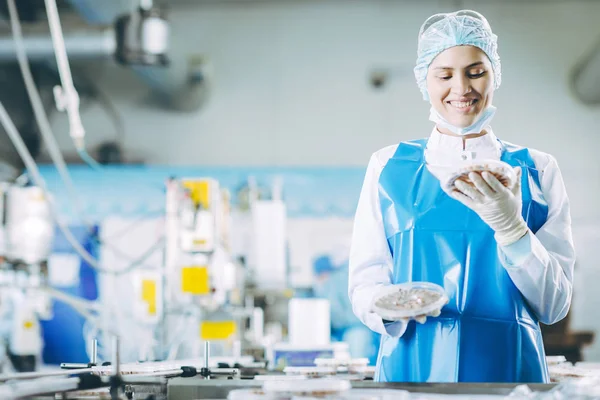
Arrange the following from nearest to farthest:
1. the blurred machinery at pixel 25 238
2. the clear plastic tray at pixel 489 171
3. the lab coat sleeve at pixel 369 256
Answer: the clear plastic tray at pixel 489 171
the lab coat sleeve at pixel 369 256
the blurred machinery at pixel 25 238

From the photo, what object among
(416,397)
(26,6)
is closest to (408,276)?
(416,397)

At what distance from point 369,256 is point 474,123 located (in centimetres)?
42

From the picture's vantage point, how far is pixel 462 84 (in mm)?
1758

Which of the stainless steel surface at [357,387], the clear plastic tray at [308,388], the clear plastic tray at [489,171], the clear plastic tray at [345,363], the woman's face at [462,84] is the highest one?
the woman's face at [462,84]

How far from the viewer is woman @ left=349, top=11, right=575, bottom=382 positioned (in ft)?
5.47

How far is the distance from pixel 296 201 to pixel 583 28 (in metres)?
3.45

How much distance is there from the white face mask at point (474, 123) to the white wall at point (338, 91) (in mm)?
5564

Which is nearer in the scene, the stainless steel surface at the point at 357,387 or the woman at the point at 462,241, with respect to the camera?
the stainless steel surface at the point at 357,387

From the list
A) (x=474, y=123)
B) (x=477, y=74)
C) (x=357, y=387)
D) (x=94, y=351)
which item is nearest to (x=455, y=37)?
(x=477, y=74)

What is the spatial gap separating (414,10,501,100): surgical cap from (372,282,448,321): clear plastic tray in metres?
0.58

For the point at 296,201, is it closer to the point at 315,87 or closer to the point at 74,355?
the point at 315,87

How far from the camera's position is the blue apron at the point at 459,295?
5.49ft

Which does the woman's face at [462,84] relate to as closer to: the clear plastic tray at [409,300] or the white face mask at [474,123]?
the white face mask at [474,123]

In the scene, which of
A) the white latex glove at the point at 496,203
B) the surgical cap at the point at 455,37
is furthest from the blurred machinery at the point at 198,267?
the white latex glove at the point at 496,203
